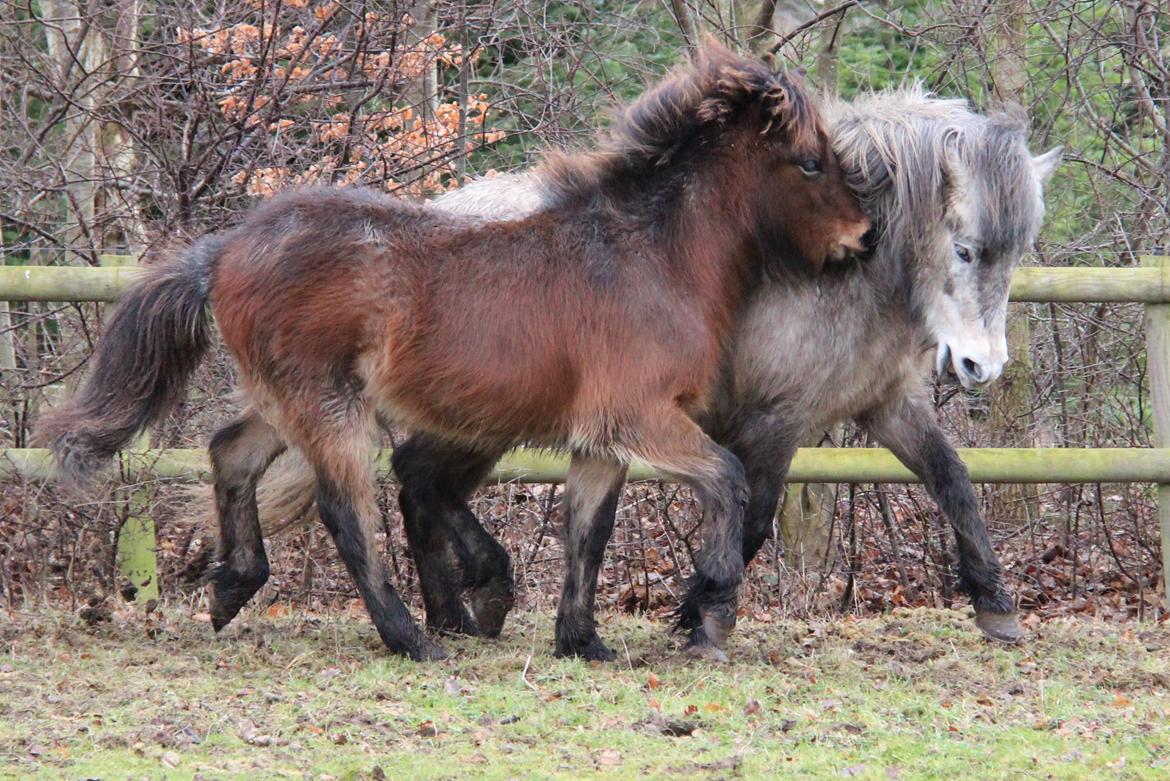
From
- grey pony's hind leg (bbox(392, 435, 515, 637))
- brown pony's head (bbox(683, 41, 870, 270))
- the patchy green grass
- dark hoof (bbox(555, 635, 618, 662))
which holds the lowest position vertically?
the patchy green grass

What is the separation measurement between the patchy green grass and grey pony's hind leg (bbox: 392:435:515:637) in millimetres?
A: 187

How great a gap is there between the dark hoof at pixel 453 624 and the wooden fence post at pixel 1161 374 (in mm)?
3001

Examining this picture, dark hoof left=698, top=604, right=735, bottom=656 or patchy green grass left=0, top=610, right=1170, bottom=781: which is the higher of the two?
dark hoof left=698, top=604, right=735, bottom=656

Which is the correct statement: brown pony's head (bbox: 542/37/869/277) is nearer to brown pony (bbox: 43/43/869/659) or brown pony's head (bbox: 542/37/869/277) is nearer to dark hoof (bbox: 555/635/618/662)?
brown pony (bbox: 43/43/869/659)

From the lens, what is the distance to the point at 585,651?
215 inches

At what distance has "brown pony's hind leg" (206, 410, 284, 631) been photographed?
5.70 m

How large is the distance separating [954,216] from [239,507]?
2879 mm

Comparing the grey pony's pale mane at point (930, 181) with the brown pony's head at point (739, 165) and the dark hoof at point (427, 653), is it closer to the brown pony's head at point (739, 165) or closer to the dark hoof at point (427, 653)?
the brown pony's head at point (739, 165)

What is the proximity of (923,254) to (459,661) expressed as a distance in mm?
2244

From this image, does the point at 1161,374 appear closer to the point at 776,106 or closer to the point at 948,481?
the point at 948,481

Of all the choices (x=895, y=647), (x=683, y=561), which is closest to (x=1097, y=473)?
(x=895, y=647)

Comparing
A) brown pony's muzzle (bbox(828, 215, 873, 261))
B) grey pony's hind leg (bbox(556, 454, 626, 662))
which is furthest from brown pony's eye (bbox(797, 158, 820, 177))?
grey pony's hind leg (bbox(556, 454, 626, 662))

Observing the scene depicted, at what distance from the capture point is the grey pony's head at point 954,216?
5434mm

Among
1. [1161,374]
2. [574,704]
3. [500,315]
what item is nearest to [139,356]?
[500,315]
